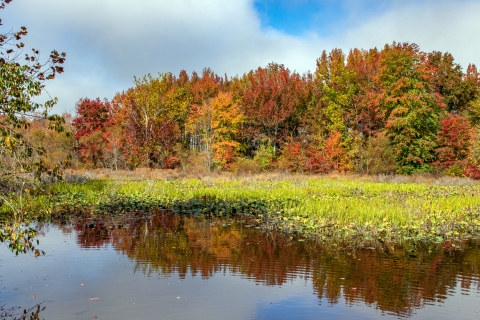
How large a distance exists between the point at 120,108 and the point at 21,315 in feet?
155


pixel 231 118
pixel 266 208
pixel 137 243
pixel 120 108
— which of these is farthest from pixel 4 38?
pixel 120 108

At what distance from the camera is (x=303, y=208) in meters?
13.7

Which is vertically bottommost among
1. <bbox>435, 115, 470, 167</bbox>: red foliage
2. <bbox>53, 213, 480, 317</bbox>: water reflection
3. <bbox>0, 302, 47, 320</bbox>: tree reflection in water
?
<bbox>0, 302, 47, 320</bbox>: tree reflection in water

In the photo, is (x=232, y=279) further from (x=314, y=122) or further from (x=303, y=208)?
(x=314, y=122)

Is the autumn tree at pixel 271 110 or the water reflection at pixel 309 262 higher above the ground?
the autumn tree at pixel 271 110

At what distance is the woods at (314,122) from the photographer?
3666 centimetres

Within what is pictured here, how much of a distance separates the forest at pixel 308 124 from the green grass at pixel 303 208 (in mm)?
18214

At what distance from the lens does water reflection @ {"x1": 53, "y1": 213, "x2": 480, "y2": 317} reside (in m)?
6.81

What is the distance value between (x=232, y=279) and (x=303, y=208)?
6.63 metres

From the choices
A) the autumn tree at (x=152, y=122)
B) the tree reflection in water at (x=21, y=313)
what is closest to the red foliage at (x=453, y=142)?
the autumn tree at (x=152, y=122)

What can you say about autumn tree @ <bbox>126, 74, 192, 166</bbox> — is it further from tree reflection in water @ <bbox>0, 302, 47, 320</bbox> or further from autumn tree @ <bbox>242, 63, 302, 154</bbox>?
tree reflection in water @ <bbox>0, 302, 47, 320</bbox>

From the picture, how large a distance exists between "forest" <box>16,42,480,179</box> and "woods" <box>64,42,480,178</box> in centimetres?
11

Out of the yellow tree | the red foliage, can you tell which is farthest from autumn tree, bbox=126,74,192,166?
the red foliage

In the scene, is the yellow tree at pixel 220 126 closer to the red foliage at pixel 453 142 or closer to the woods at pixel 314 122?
the woods at pixel 314 122
